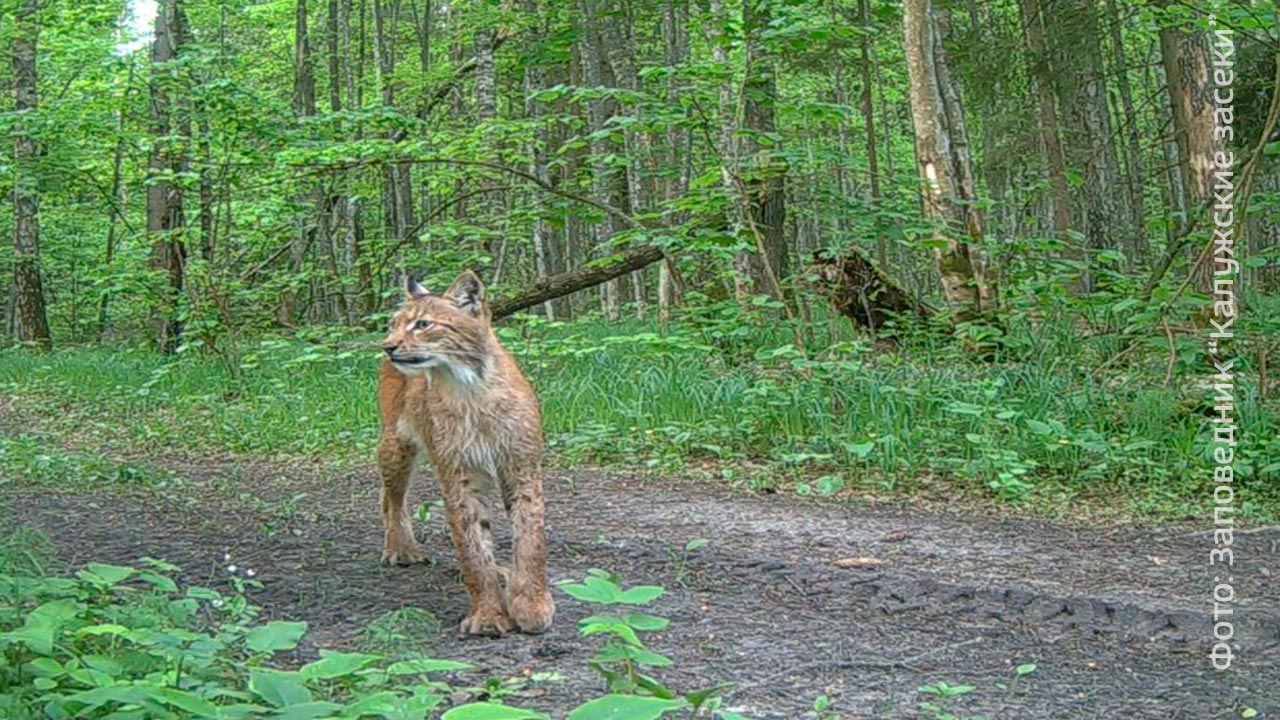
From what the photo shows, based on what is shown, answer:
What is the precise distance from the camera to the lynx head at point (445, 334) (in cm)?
490

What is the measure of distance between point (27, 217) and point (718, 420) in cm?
1771

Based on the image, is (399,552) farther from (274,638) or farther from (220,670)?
(274,638)

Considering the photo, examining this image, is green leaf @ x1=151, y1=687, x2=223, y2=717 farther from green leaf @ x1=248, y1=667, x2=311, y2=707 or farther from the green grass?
the green grass

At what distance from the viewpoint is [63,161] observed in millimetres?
15312

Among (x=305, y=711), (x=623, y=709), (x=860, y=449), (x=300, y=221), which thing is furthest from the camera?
(x=300, y=221)

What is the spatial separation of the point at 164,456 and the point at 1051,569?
316 inches

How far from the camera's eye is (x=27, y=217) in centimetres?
2222

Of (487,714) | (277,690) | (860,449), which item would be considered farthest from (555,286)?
(487,714)

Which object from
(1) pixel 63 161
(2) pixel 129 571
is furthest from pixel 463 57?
(2) pixel 129 571

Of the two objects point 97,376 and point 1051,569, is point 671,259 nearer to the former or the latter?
point 1051,569

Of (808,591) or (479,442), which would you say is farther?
(808,591)

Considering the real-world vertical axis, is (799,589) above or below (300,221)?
below

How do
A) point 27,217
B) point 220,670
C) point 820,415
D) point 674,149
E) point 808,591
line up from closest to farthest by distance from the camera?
point 220,670 < point 808,591 < point 820,415 < point 674,149 < point 27,217

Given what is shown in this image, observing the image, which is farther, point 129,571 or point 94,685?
point 129,571
